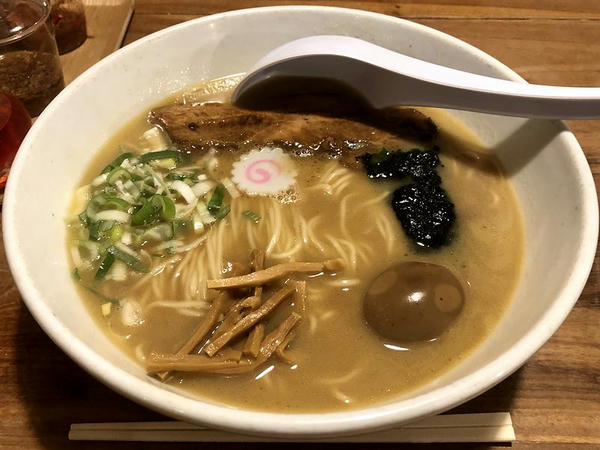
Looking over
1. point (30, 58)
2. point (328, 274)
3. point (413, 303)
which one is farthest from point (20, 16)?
point (413, 303)

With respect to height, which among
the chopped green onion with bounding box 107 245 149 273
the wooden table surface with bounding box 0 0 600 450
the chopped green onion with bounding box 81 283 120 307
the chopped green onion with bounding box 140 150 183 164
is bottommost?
the wooden table surface with bounding box 0 0 600 450

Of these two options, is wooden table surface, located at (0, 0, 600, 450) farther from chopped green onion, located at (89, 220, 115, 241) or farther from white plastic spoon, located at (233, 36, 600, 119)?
white plastic spoon, located at (233, 36, 600, 119)

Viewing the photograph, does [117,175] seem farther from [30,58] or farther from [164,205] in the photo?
[30,58]

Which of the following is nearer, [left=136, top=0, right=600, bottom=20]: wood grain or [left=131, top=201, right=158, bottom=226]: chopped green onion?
[left=131, top=201, right=158, bottom=226]: chopped green onion

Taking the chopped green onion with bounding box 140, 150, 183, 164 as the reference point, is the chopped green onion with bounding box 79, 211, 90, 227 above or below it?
below

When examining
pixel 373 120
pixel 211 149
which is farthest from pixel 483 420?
pixel 211 149

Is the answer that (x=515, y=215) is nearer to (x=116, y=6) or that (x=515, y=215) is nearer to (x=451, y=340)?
(x=451, y=340)

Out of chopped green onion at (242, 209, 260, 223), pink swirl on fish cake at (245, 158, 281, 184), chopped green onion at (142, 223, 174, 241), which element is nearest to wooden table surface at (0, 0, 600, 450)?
chopped green onion at (142, 223, 174, 241)
